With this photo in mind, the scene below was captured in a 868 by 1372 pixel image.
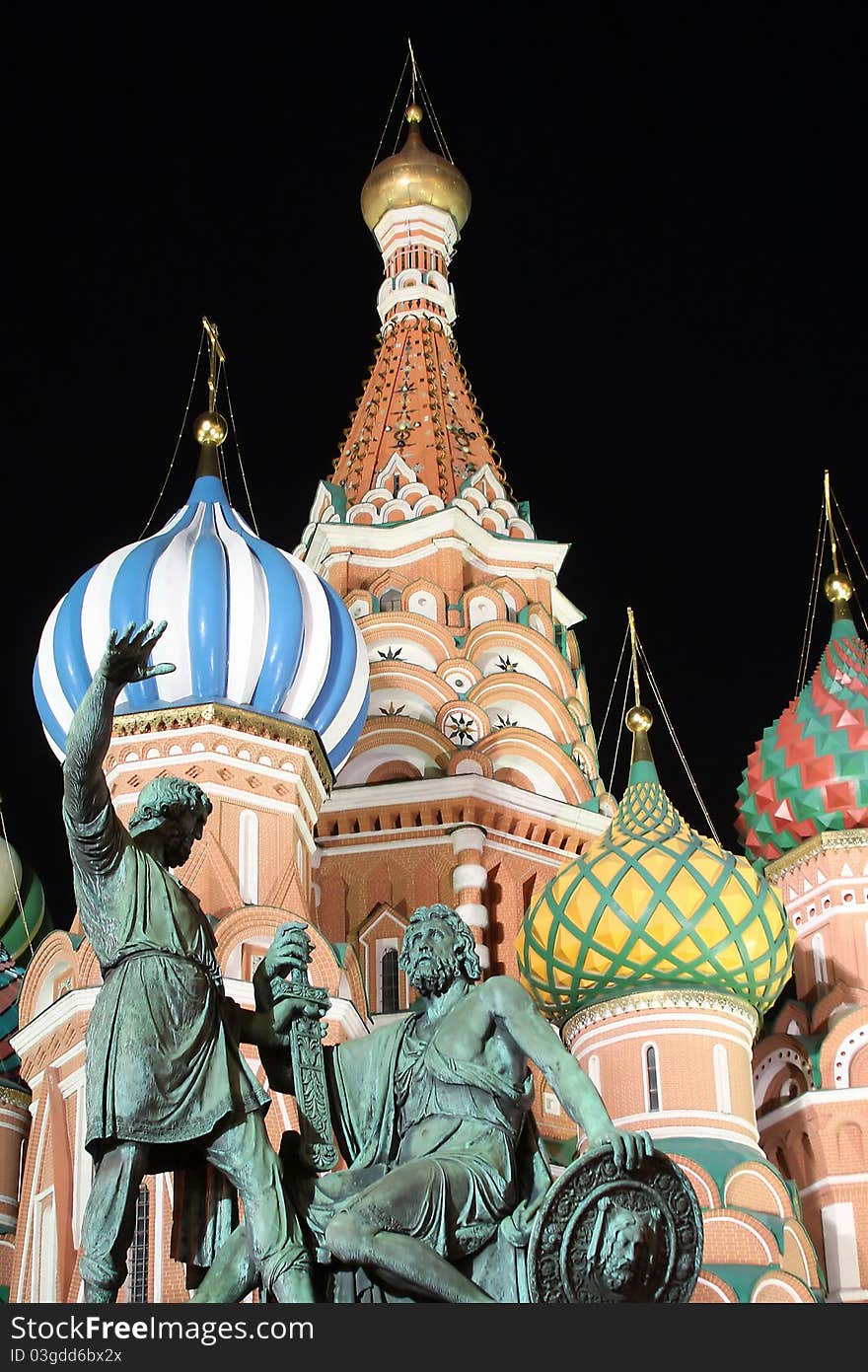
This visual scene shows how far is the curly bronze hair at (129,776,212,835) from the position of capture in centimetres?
627

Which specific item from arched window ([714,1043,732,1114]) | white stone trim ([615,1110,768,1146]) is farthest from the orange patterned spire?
white stone trim ([615,1110,768,1146])

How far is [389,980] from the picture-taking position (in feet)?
67.5

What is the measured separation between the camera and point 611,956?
1780 centimetres

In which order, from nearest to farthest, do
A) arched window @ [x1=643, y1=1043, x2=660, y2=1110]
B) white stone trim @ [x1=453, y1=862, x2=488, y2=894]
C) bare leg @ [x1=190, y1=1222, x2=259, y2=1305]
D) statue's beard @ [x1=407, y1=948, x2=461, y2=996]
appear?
bare leg @ [x1=190, y1=1222, x2=259, y2=1305] < statue's beard @ [x1=407, y1=948, x2=461, y2=996] < arched window @ [x1=643, y1=1043, x2=660, y2=1110] < white stone trim @ [x1=453, y1=862, x2=488, y2=894]

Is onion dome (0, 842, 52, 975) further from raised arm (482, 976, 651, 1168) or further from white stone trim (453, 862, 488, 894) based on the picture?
raised arm (482, 976, 651, 1168)

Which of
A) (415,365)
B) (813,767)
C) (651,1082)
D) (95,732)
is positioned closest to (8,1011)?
(651,1082)

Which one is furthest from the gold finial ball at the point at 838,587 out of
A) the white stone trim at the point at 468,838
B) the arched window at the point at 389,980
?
the arched window at the point at 389,980

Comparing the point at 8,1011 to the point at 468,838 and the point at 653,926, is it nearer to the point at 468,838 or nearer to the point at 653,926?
the point at 468,838

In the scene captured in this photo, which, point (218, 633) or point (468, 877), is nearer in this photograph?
point (218, 633)

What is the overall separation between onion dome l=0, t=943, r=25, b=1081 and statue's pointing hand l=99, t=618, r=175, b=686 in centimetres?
1585

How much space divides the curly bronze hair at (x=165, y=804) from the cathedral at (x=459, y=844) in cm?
791

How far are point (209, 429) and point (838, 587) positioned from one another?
7.71 meters

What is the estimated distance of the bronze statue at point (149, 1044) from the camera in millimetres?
5648

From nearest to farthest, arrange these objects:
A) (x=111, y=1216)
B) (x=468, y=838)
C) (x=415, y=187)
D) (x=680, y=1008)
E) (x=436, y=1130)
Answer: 1. (x=111, y=1216)
2. (x=436, y=1130)
3. (x=680, y=1008)
4. (x=468, y=838)
5. (x=415, y=187)
